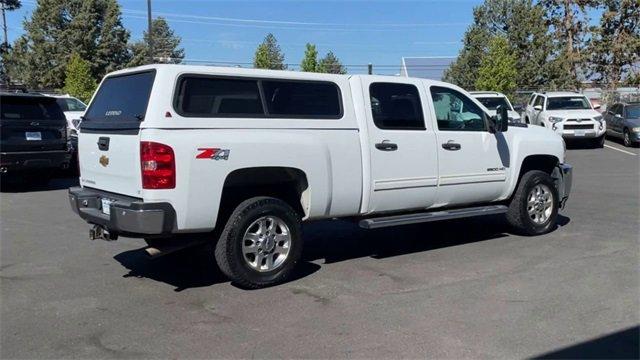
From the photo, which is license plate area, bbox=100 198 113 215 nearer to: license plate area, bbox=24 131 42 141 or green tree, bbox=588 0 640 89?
license plate area, bbox=24 131 42 141

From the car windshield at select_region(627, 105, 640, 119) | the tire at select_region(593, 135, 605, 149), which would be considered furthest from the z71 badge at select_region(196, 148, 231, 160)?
the car windshield at select_region(627, 105, 640, 119)

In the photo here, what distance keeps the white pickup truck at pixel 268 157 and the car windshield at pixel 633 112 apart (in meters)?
16.9

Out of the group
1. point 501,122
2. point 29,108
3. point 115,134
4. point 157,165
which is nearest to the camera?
point 157,165

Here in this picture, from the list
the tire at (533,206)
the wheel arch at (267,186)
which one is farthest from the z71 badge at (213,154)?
the tire at (533,206)

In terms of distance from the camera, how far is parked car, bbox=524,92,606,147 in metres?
21.1

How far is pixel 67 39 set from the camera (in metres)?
51.5

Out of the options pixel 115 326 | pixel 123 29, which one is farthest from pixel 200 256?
pixel 123 29

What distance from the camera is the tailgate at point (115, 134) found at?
553cm

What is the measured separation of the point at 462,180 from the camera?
7.41 m

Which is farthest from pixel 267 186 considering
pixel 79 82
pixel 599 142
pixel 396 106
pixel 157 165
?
pixel 79 82

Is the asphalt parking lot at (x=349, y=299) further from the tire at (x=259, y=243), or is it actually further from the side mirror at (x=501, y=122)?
the side mirror at (x=501, y=122)

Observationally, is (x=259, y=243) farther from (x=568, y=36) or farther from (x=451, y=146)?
(x=568, y=36)

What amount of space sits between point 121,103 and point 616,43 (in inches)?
1346

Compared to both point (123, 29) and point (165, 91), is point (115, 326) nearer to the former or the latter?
point (165, 91)
